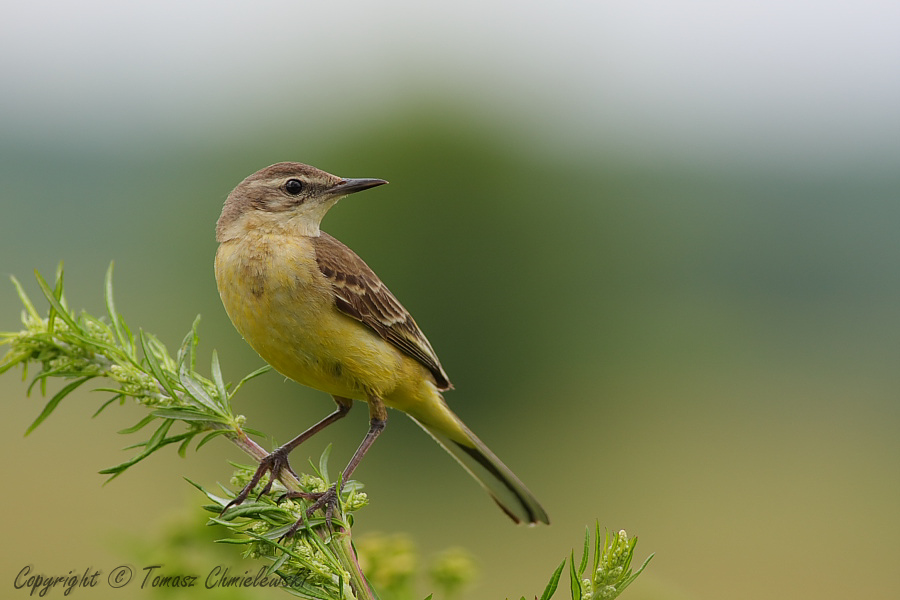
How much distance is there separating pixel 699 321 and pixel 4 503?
23.8 metres

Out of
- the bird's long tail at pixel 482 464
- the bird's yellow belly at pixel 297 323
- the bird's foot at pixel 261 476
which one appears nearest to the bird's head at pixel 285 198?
the bird's yellow belly at pixel 297 323

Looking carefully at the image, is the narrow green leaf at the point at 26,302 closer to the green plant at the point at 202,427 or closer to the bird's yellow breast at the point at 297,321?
the green plant at the point at 202,427

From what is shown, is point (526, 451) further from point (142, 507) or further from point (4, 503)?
point (4, 503)

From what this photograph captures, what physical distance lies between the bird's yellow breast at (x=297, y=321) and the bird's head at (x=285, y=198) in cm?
23

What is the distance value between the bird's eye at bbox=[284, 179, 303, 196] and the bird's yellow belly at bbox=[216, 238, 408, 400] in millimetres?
519

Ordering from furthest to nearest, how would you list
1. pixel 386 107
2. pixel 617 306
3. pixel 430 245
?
pixel 617 306, pixel 386 107, pixel 430 245

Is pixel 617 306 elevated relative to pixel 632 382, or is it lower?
elevated

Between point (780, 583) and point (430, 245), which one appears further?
point (430, 245)

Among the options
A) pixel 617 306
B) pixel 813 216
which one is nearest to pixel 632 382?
pixel 617 306

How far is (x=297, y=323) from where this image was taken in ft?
11.6

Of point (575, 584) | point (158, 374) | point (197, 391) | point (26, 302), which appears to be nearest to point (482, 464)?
point (197, 391)

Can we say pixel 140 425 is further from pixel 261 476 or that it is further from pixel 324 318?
pixel 324 318

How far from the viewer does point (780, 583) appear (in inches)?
598

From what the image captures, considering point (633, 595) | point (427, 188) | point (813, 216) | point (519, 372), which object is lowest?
point (633, 595)
